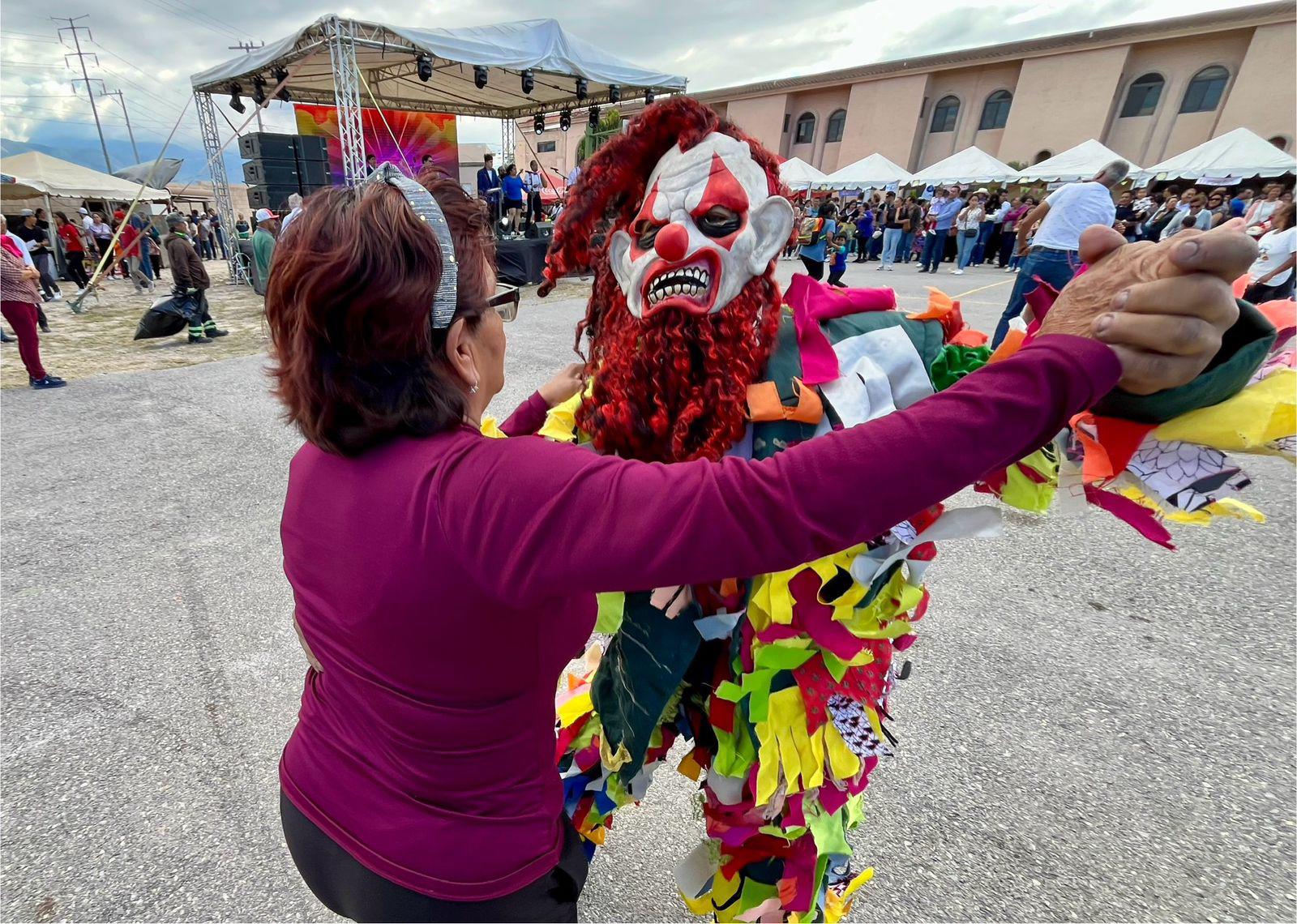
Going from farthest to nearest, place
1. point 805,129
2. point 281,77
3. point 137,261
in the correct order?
point 805,129 < point 137,261 < point 281,77

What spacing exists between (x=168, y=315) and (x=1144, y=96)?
32468 millimetres

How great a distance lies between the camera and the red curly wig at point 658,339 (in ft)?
3.81

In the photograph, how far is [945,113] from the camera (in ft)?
93.7

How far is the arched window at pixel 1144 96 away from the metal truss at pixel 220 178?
30469mm

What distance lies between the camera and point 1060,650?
2439 mm

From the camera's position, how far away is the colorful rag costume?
44.9 inches

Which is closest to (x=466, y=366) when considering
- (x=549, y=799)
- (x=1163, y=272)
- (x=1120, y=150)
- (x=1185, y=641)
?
(x=549, y=799)

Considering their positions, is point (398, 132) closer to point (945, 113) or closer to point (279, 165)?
point (279, 165)

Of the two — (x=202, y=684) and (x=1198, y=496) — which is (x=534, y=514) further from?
(x=202, y=684)

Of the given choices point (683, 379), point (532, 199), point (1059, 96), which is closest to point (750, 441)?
point (683, 379)

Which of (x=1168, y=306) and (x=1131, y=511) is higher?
(x=1168, y=306)

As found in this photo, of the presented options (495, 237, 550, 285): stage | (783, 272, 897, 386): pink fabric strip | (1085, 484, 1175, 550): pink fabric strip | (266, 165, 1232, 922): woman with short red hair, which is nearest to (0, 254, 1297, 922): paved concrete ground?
(266, 165, 1232, 922): woman with short red hair

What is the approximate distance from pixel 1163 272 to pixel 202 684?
2.89 metres

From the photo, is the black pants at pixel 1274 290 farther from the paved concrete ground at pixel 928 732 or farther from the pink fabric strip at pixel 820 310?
the pink fabric strip at pixel 820 310
